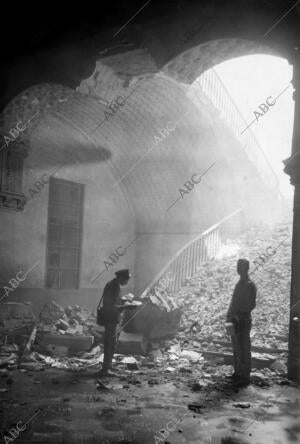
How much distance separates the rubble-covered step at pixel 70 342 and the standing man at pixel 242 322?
143 inches

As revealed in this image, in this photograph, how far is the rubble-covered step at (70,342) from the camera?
9025 millimetres

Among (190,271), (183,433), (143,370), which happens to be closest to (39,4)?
(143,370)

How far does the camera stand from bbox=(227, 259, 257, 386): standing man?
6527 mm

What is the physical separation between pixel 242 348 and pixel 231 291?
17.7 feet

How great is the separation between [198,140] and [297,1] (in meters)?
A: 7.95

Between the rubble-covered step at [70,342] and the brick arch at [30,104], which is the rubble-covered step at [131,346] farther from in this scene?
the brick arch at [30,104]

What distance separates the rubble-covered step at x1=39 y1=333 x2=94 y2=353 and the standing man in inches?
143

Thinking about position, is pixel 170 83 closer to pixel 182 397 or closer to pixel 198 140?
pixel 198 140

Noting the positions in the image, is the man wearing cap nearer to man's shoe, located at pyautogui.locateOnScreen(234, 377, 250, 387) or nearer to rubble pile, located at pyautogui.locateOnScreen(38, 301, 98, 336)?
man's shoe, located at pyautogui.locateOnScreen(234, 377, 250, 387)

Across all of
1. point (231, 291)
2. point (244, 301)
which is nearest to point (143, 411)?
point (244, 301)

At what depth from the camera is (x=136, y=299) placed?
9727 millimetres

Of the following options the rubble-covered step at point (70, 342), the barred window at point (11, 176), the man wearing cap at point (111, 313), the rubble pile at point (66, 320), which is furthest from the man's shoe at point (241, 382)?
the barred window at point (11, 176)

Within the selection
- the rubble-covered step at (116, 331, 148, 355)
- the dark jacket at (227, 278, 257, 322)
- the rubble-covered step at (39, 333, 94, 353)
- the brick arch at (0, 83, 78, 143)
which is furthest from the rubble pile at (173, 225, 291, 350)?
the brick arch at (0, 83, 78, 143)

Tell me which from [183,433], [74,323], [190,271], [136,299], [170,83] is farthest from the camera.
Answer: [190,271]
